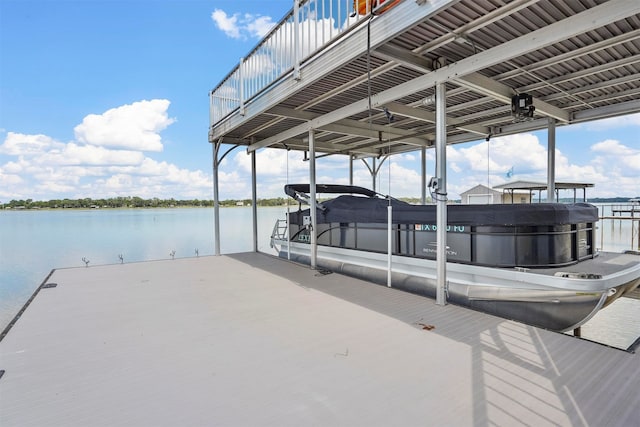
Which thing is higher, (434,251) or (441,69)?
(441,69)

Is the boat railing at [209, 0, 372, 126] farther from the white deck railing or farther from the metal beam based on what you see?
the metal beam

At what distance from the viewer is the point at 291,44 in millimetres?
4504

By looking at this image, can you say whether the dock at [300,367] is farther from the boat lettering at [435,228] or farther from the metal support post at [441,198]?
the boat lettering at [435,228]

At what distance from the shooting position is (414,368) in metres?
2.18

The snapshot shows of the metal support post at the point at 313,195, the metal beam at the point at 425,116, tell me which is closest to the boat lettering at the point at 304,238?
the metal support post at the point at 313,195

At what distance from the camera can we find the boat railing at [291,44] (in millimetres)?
3592

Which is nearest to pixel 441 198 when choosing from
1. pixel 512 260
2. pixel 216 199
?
pixel 512 260

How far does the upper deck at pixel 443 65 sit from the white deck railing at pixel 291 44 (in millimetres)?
17

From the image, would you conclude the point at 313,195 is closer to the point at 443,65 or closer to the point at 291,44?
the point at 291,44

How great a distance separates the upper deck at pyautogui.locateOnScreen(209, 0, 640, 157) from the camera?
2703 mm

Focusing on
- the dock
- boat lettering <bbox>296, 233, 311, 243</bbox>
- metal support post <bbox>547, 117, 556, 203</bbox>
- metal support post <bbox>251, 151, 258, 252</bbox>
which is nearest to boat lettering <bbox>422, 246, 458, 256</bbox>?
the dock

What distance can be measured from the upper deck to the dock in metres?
2.40

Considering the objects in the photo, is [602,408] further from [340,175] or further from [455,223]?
[340,175]

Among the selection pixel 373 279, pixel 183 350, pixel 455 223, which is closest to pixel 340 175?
pixel 373 279
